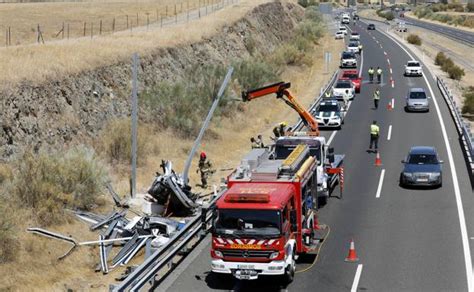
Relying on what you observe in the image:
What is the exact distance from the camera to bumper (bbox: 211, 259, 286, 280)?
18922 millimetres

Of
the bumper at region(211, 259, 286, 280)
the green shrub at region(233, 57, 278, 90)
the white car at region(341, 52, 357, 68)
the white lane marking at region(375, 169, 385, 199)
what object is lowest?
the white car at region(341, 52, 357, 68)

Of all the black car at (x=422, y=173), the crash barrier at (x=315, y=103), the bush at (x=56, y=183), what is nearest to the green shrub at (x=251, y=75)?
the crash barrier at (x=315, y=103)

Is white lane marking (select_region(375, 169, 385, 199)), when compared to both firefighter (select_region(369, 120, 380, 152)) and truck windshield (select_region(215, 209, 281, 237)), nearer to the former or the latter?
firefighter (select_region(369, 120, 380, 152))

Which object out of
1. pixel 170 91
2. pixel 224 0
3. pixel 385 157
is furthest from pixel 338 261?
pixel 224 0

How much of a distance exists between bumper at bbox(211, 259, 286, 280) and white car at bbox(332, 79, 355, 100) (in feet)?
116

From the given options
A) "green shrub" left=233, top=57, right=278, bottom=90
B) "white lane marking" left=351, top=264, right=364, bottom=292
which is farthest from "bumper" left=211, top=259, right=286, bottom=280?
"green shrub" left=233, top=57, right=278, bottom=90

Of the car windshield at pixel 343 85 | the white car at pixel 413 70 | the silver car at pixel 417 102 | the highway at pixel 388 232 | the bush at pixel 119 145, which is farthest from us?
the white car at pixel 413 70

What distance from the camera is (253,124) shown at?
4612cm

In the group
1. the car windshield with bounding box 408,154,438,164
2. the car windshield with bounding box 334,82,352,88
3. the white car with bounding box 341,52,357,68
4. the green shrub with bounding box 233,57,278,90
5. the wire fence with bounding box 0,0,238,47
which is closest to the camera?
the car windshield with bounding box 408,154,438,164

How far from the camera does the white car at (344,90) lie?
54.1m

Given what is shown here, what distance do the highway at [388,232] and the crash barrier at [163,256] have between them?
0.57 metres

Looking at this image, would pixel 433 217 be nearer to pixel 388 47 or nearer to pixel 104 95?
pixel 104 95

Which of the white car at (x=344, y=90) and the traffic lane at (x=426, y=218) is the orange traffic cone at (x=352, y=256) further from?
the white car at (x=344, y=90)

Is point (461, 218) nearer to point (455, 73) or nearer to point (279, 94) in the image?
point (279, 94)
